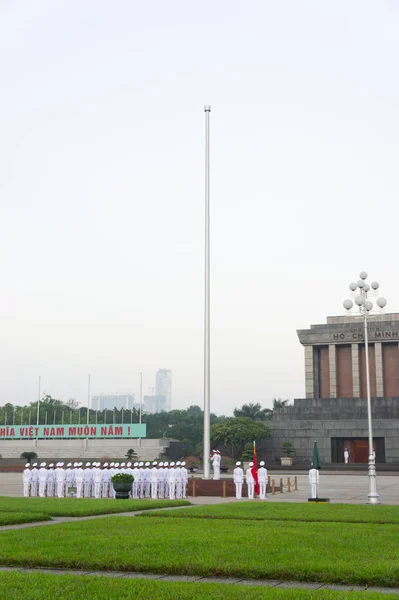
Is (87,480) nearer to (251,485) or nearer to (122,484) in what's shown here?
(122,484)

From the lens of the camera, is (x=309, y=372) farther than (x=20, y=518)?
Yes

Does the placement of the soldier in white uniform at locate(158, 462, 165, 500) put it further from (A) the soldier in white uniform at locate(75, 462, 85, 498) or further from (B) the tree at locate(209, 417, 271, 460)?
(B) the tree at locate(209, 417, 271, 460)

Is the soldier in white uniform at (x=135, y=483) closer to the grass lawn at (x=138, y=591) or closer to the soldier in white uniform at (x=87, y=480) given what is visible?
the soldier in white uniform at (x=87, y=480)

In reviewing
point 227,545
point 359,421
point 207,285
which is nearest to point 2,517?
→ point 227,545

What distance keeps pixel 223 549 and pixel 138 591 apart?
10.5ft

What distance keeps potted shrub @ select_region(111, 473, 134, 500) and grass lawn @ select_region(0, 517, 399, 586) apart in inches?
396

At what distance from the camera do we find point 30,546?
38.2 ft

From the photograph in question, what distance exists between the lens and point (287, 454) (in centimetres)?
5297

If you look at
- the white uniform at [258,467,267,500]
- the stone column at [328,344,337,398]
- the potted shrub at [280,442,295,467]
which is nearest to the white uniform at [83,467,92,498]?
the white uniform at [258,467,267,500]

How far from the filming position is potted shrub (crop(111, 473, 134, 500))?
2512 centimetres

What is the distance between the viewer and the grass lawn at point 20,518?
16.3 m

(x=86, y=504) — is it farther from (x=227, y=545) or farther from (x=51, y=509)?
(x=227, y=545)

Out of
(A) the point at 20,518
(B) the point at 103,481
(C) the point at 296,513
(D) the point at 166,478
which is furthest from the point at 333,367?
(A) the point at 20,518

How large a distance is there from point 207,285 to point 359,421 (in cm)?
2922
